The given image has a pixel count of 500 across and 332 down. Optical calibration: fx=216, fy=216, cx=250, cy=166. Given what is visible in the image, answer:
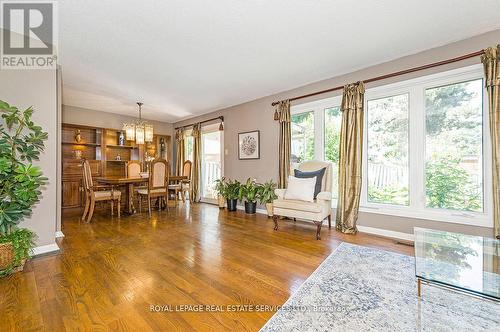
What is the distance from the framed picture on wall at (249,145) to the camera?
4672 millimetres

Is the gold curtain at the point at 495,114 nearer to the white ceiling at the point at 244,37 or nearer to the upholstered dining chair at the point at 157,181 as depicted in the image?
the white ceiling at the point at 244,37

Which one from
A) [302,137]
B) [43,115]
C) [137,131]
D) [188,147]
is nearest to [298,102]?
[302,137]

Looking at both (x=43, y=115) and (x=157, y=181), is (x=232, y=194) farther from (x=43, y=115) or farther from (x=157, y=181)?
(x=43, y=115)

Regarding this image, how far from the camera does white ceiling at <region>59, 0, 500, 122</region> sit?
201cm

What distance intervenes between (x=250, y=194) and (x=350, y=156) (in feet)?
6.57

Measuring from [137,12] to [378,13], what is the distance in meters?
2.31

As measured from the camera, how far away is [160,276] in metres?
1.88

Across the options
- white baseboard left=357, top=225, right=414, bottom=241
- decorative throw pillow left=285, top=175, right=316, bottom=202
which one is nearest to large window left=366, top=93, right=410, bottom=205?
white baseboard left=357, top=225, right=414, bottom=241

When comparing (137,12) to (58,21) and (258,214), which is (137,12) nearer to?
(58,21)

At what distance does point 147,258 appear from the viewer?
2252mm

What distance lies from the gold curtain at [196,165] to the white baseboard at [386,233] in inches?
163

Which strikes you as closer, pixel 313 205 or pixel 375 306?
pixel 375 306

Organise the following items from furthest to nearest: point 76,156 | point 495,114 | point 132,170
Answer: point 76,156, point 132,170, point 495,114

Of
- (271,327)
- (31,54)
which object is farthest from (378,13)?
(31,54)
